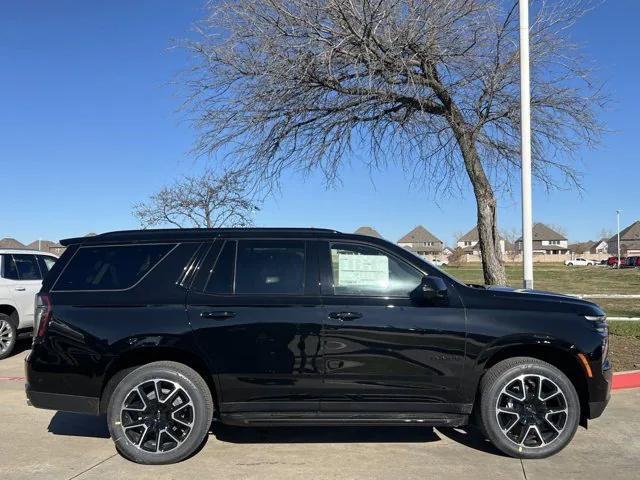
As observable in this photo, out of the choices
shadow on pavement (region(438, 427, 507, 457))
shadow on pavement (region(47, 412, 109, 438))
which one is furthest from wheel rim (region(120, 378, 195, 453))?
shadow on pavement (region(438, 427, 507, 457))

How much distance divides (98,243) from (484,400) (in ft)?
11.8

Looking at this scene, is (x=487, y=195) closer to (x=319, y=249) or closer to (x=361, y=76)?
(x=361, y=76)

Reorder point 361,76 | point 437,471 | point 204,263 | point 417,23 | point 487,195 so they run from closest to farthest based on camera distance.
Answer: point 437,471, point 204,263, point 417,23, point 361,76, point 487,195

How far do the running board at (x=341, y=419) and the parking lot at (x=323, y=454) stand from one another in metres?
0.33

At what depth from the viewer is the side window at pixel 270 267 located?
4.92 metres

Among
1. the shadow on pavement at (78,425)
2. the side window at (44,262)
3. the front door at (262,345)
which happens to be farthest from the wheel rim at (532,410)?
the side window at (44,262)

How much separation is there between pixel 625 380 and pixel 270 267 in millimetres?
5074

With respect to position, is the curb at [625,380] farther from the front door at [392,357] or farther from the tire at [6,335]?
the tire at [6,335]

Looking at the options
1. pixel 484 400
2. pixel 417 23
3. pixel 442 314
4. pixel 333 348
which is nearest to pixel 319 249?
pixel 333 348

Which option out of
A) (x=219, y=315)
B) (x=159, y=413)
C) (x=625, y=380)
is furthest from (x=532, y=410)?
(x=625, y=380)

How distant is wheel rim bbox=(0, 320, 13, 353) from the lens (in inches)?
379

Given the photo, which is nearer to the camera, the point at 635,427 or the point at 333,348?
the point at 333,348

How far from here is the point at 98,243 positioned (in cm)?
518

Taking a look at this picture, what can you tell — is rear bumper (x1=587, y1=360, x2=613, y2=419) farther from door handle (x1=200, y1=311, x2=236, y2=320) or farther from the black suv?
door handle (x1=200, y1=311, x2=236, y2=320)
